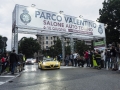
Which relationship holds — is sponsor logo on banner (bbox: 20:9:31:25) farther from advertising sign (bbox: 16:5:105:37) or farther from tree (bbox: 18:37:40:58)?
tree (bbox: 18:37:40:58)

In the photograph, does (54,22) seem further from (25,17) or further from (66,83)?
(66,83)

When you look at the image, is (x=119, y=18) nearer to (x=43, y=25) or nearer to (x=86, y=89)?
(x=43, y=25)

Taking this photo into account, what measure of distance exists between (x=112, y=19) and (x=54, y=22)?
78.0ft

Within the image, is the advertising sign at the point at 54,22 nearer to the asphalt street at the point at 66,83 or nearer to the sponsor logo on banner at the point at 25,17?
the sponsor logo on banner at the point at 25,17

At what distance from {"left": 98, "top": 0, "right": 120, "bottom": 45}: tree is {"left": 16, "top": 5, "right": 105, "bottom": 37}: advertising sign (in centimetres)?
1483

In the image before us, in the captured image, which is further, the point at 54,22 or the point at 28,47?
the point at 28,47

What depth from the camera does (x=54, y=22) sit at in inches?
867

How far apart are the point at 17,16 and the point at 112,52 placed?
34.0 ft

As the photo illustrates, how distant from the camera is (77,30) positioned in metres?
24.4

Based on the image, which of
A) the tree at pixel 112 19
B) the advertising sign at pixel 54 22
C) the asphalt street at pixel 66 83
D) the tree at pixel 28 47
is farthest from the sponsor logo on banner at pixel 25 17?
the tree at pixel 28 47

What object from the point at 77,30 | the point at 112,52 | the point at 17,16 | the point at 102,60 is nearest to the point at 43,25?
the point at 17,16

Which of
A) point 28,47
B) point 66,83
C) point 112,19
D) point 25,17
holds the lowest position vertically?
point 66,83

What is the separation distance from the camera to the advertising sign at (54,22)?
19675 millimetres

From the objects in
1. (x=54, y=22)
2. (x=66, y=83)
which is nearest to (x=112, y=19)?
(x=54, y=22)
